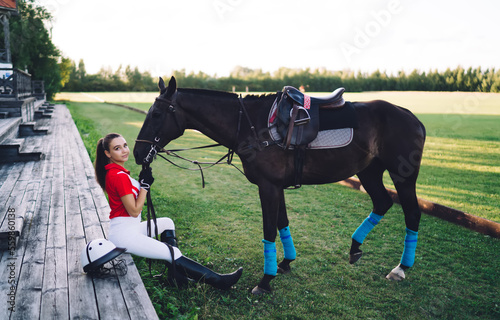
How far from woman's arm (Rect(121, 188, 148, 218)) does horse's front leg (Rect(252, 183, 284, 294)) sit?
4.03ft

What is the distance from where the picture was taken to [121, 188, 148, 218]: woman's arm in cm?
296

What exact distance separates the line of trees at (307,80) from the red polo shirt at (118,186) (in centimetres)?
4005

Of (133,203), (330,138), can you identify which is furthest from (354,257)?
(133,203)

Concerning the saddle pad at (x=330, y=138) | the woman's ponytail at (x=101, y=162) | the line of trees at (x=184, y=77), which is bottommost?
the woman's ponytail at (x=101, y=162)

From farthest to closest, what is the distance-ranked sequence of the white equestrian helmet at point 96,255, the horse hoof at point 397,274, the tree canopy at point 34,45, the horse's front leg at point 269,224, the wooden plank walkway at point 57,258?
1. the tree canopy at point 34,45
2. the horse hoof at point 397,274
3. the horse's front leg at point 269,224
4. the white equestrian helmet at point 96,255
5. the wooden plank walkway at point 57,258

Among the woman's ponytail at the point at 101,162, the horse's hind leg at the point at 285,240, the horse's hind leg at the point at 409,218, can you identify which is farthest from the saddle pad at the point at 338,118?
the woman's ponytail at the point at 101,162

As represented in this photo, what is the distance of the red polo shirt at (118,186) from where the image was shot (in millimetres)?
2971

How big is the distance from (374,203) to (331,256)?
926mm

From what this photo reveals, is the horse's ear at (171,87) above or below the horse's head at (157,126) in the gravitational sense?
above

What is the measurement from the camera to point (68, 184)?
5.73 metres

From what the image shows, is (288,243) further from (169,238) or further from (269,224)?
(169,238)

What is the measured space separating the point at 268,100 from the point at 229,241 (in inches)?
91.0

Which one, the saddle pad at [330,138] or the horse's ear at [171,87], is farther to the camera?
the saddle pad at [330,138]

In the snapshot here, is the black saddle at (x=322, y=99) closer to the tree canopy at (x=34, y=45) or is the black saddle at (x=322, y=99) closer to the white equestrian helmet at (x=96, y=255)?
the white equestrian helmet at (x=96, y=255)
